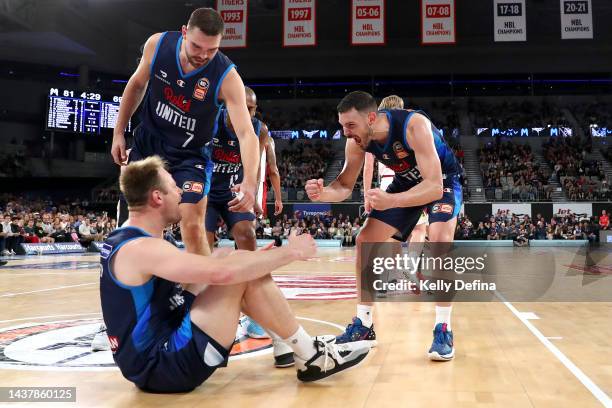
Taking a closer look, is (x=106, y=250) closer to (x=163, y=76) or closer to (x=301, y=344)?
(x=301, y=344)

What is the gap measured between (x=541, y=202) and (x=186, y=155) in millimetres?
20699

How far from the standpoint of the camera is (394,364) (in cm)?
314

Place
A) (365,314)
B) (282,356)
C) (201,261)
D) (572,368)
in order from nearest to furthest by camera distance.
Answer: (201,261), (572,368), (282,356), (365,314)

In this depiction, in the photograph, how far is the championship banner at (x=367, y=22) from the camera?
47.9 ft

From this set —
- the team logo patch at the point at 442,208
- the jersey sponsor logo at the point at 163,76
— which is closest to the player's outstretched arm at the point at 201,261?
the jersey sponsor logo at the point at 163,76

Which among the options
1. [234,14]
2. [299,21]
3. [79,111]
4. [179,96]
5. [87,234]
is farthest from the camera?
[79,111]

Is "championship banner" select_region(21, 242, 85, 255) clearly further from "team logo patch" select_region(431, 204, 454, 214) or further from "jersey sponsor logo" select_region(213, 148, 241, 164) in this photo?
"team logo patch" select_region(431, 204, 454, 214)

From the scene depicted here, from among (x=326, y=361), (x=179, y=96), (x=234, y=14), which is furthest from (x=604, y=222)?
(x=326, y=361)

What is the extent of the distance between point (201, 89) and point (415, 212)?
1733mm

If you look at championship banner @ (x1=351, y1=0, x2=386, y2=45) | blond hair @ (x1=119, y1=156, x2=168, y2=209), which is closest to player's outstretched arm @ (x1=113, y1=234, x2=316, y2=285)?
blond hair @ (x1=119, y1=156, x2=168, y2=209)

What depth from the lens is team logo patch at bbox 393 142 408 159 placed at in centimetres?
364

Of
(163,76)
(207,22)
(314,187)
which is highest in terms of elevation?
(207,22)

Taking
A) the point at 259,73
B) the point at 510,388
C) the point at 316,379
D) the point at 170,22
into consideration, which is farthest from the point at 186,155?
the point at 259,73

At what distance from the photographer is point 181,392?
2.53 metres
